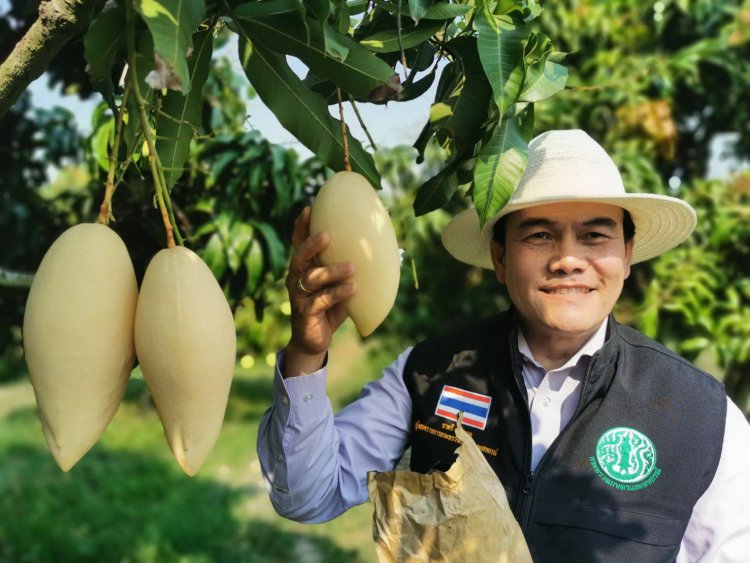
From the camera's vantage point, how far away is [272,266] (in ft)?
7.22

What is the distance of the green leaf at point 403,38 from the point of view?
0.90m

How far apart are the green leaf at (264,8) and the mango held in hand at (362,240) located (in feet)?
0.65

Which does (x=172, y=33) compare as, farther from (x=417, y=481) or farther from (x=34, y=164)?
(x=34, y=164)

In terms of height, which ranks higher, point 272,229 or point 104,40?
point 104,40

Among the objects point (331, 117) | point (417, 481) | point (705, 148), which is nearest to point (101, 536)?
point (417, 481)

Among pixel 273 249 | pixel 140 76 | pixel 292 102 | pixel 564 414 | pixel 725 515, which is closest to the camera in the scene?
pixel 140 76

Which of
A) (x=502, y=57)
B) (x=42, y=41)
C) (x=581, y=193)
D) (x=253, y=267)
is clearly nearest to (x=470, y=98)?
(x=502, y=57)

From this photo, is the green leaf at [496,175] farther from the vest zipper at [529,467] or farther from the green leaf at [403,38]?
the vest zipper at [529,467]

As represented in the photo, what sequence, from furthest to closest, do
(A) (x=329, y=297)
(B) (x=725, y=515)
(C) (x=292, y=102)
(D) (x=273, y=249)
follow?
(D) (x=273, y=249) → (B) (x=725, y=515) → (A) (x=329, y=297) → (C) (x=292, y=102)

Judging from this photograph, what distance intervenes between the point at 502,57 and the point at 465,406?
2.87ft

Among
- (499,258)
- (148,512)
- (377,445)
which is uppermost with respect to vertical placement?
(499,258)

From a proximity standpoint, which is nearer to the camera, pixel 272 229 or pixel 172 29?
pixel 172 29

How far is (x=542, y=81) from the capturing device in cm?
94

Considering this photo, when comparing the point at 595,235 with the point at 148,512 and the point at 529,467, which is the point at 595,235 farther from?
the point at 148,512
